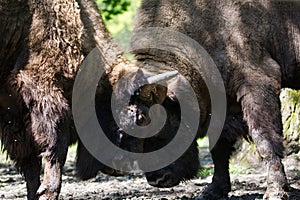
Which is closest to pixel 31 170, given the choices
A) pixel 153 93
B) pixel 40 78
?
pixel 40 78

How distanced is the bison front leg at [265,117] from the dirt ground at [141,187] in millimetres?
495

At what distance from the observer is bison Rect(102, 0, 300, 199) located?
646cm

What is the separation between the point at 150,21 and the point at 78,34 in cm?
105

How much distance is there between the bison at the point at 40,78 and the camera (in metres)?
5.83

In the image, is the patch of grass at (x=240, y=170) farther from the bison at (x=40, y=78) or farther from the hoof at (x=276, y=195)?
the bison at (x=40, y=78)

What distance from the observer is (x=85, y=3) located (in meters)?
6.56

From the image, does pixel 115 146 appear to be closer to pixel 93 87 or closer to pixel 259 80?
pixel 93 87

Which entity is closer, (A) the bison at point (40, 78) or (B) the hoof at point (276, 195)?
(A) the bison at point (40, 78)

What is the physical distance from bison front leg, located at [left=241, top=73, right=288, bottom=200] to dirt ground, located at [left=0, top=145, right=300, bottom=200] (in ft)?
1.63

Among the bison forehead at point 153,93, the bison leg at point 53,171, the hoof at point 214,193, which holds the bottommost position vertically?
the hoof at point 214,193

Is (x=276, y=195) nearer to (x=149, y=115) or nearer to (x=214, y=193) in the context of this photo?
(x=214, y=193)

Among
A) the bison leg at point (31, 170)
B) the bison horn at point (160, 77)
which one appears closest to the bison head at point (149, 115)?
the bison horn at point (160, 77)

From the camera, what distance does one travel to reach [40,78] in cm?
584

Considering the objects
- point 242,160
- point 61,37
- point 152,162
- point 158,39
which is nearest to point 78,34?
point 61,37
